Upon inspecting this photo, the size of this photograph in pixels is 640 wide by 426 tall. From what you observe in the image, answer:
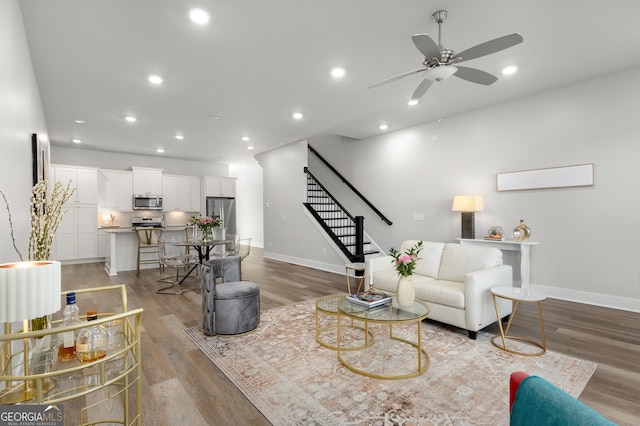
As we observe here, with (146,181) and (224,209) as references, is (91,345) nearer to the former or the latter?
(146,181)

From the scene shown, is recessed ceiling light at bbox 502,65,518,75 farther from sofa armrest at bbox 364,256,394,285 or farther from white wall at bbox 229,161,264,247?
white wall at bbox 229,161,264,247

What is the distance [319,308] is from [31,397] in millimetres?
2079

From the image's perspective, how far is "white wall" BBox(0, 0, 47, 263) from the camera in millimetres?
1991

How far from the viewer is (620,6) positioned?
2658 mm

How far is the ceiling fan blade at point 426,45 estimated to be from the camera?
237 cm

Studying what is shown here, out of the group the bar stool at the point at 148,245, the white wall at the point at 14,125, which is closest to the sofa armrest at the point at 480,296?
the white wall at the point at 14,125

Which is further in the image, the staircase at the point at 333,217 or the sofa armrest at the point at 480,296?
the staircase at the point at 333,217

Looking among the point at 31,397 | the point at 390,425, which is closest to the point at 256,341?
the point at 390,425

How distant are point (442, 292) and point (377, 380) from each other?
1.34 meters

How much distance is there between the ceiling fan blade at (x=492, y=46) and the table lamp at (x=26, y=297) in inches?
118

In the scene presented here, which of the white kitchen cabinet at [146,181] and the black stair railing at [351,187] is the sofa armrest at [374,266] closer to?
the black stair railing at [351,187]

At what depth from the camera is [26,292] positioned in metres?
1.14

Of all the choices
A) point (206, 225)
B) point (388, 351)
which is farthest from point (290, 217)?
point (388, 351)

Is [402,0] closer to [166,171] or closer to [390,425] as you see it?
[390,425]
